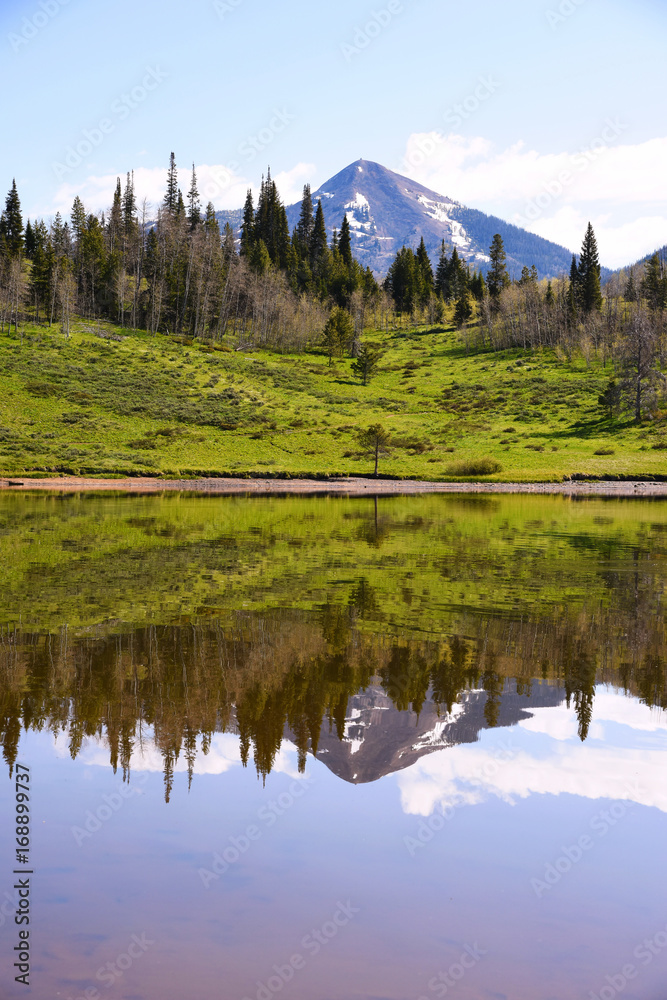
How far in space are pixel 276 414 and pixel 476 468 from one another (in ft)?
90.8

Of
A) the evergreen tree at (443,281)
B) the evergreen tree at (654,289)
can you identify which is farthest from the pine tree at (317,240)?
the evergreen tree at (654,289)

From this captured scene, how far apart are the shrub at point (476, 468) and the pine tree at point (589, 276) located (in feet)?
258

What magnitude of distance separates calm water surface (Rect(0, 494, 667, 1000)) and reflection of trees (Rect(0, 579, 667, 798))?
0.05m

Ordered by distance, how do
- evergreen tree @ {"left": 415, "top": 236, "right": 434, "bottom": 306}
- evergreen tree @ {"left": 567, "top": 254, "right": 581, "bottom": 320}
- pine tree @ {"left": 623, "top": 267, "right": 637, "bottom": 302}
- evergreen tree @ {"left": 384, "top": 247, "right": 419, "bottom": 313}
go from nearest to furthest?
evergreen tree @ {"left": 567, "top": 254, "right": 581, "bottom": 320} < pine tree @ {"left": 623, "top": 267, "right": 637, "bottom": 302} < evergreen tree @ {"left": 415, "top": 236, "right": 434, "bottom": 306} < evergreen tree @ {"left": 384, "top": 247, "right": 419, "bottom": 313}

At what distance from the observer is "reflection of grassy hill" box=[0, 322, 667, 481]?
213 ft

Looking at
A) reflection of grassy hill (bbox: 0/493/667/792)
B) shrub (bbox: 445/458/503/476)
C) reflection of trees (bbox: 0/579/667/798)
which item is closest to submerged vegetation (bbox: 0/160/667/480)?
shrub (bbox: 445/458/503/476)

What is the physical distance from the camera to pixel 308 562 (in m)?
20.2

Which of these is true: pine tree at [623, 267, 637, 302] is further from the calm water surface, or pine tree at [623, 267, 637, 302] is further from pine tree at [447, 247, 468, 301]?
the calm water surface

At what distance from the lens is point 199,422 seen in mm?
77000

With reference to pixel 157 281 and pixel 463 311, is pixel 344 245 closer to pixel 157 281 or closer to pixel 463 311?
pixel 463 311

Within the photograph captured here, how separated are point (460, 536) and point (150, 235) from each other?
11650 cm

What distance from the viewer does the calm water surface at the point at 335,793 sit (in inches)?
171

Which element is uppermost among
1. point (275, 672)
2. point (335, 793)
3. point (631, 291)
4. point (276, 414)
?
point (631, 291)

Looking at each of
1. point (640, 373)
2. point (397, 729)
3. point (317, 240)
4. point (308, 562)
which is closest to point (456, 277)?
point (317, 240)
